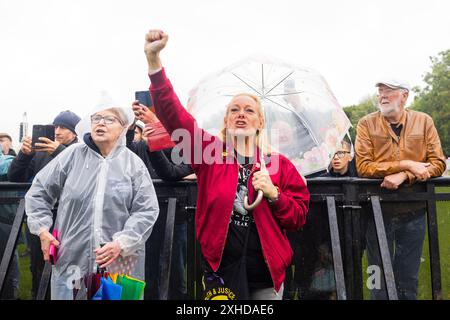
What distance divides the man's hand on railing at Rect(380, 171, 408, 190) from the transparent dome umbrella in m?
0.42

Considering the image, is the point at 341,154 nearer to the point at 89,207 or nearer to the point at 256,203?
the point at 256,203

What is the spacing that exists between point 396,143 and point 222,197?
1838 millimetres

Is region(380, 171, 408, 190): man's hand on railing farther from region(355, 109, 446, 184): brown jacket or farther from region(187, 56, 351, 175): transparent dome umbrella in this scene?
region(187, 56, 351, 175): transparent dome umbrella

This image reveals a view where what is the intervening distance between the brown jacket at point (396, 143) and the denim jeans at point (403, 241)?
15.3 inches

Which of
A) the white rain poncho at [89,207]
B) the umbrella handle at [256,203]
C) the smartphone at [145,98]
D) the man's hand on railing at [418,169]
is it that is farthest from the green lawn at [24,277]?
the man's hand on railing at [418,169]

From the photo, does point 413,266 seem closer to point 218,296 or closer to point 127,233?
point 218,296

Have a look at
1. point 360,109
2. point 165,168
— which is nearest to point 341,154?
point 165,168

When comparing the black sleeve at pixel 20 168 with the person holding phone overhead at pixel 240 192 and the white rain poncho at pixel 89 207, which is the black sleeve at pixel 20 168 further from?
the person holding phone overhead at pixel 240 192

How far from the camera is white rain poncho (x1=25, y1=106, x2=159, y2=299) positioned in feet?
10.5

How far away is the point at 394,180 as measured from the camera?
358 centimetres

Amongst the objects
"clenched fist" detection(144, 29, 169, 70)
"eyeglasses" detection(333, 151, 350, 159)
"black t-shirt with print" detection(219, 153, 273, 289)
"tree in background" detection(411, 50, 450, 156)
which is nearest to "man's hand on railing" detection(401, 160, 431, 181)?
"eyeglasses" detection(333, 151, 350, 159)

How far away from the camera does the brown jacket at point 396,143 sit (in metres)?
3.90
